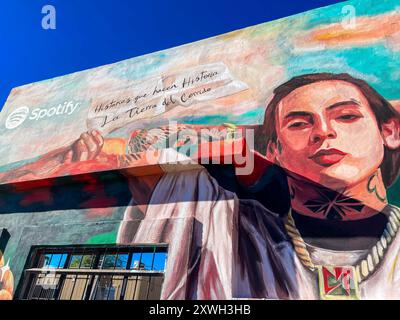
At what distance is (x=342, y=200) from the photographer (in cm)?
652

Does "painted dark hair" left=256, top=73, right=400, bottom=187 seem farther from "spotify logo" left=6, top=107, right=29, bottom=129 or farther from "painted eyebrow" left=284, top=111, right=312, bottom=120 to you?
"spotify logo" left=6, top=107, right=29, bottom=129

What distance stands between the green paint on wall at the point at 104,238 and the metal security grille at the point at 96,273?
134 millimetres

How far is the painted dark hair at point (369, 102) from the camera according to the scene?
6.48 m

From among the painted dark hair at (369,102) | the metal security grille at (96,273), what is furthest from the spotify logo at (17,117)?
the painted dark hair at (369,102)

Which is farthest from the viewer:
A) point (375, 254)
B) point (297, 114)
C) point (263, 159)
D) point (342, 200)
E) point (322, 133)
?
point (297, 114)

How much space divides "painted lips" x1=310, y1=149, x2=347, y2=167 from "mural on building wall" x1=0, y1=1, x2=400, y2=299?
0.02 m

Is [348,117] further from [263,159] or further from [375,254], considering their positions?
[375,254]

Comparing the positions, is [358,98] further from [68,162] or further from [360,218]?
[68,162]

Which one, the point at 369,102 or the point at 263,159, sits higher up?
the point at 369,102

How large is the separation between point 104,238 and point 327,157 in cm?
499

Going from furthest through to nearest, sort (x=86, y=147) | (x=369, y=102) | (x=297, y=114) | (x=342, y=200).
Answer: (x=86, y=147), (x=297, y=114), (x=369, y=102), (x=342, y=200)

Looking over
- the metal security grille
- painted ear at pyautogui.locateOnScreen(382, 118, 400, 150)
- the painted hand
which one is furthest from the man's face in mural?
the painted hand

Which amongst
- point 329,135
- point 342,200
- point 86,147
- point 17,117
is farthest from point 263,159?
point 17,117

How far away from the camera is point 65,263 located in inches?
307
